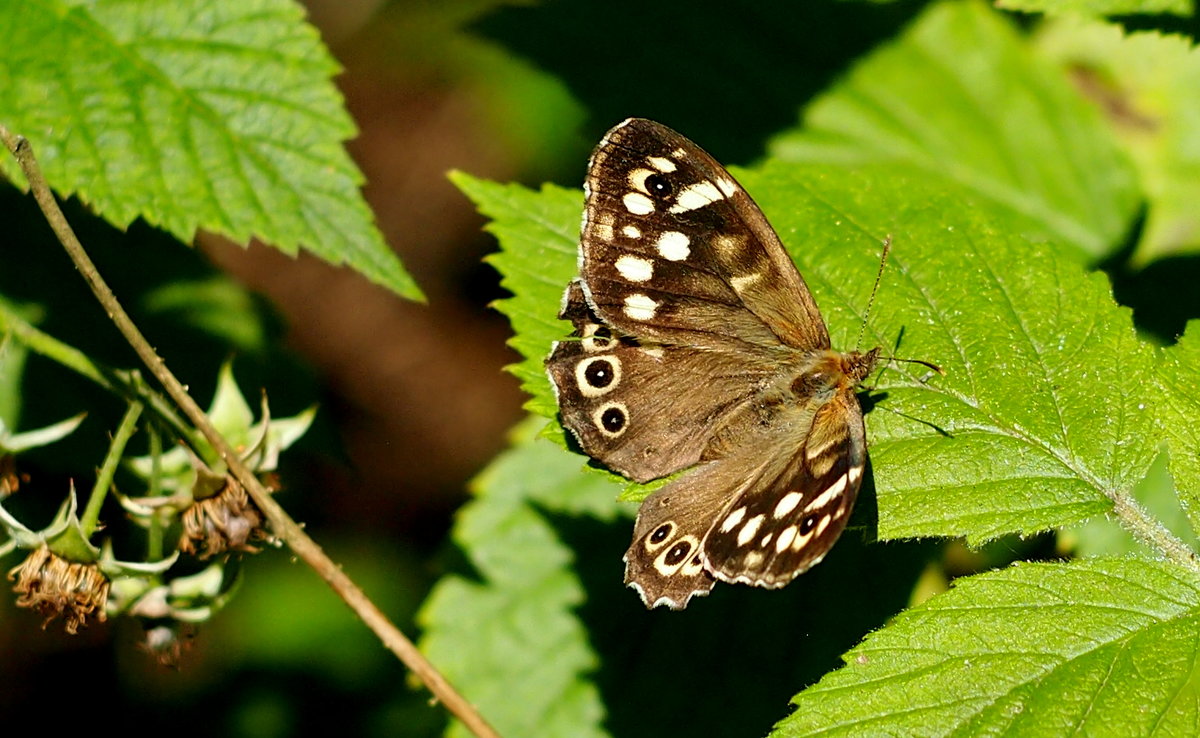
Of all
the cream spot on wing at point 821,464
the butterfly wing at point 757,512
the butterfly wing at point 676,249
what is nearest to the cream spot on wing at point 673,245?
the butterfly wing at point 676,249

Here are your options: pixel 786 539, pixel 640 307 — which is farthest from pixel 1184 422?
pixel 640 307

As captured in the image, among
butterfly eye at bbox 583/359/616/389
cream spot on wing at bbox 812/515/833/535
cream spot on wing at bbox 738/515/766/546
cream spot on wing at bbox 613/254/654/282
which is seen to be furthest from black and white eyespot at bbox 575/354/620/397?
cream spot on wing at bbox 812/515/833/535

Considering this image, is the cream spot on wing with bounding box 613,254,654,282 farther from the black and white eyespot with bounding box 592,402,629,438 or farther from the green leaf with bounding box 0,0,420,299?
the green leaf with bounding box 0,0,420,299

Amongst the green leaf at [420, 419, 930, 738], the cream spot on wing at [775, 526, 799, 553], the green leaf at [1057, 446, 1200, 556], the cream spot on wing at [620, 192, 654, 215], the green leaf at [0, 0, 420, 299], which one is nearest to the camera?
the cream spot on wing at [775, 526, 799, 553]

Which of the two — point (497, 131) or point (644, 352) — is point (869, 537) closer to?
point (644, 352)

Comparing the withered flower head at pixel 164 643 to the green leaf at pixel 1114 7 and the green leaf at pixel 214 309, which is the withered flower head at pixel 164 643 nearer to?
the green leaf at pixel 214 309

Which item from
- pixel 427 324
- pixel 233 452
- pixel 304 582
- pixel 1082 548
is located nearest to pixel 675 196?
pixel 233 452
